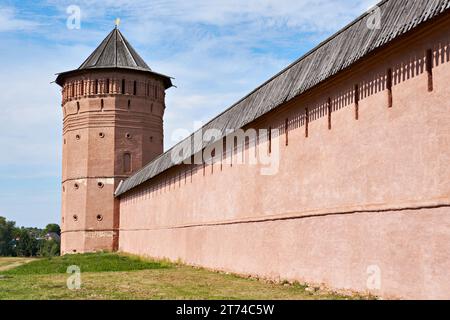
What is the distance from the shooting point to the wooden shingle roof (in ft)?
23.7

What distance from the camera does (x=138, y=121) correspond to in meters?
30.4

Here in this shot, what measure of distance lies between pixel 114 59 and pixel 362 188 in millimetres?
23861

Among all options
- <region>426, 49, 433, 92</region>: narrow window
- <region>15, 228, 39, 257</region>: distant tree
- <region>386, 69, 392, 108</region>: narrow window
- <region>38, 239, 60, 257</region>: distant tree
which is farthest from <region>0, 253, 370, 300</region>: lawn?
<region>15, 228, 39, 257</region>: distant tree

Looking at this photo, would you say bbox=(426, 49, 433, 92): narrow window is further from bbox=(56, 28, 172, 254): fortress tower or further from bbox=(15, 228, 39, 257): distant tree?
bbox=(15, 228, 39, 257): distant tree

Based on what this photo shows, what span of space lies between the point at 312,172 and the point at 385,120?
221 cm

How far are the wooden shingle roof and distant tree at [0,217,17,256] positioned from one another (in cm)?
7086

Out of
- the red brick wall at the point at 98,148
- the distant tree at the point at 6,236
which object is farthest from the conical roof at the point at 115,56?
the distant tree at the point at 6,236

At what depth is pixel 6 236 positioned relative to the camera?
284 ft

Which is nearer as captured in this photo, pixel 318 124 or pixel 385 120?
pixel 385 120

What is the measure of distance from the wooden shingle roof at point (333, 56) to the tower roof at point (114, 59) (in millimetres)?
16386

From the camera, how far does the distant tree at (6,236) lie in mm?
80938
